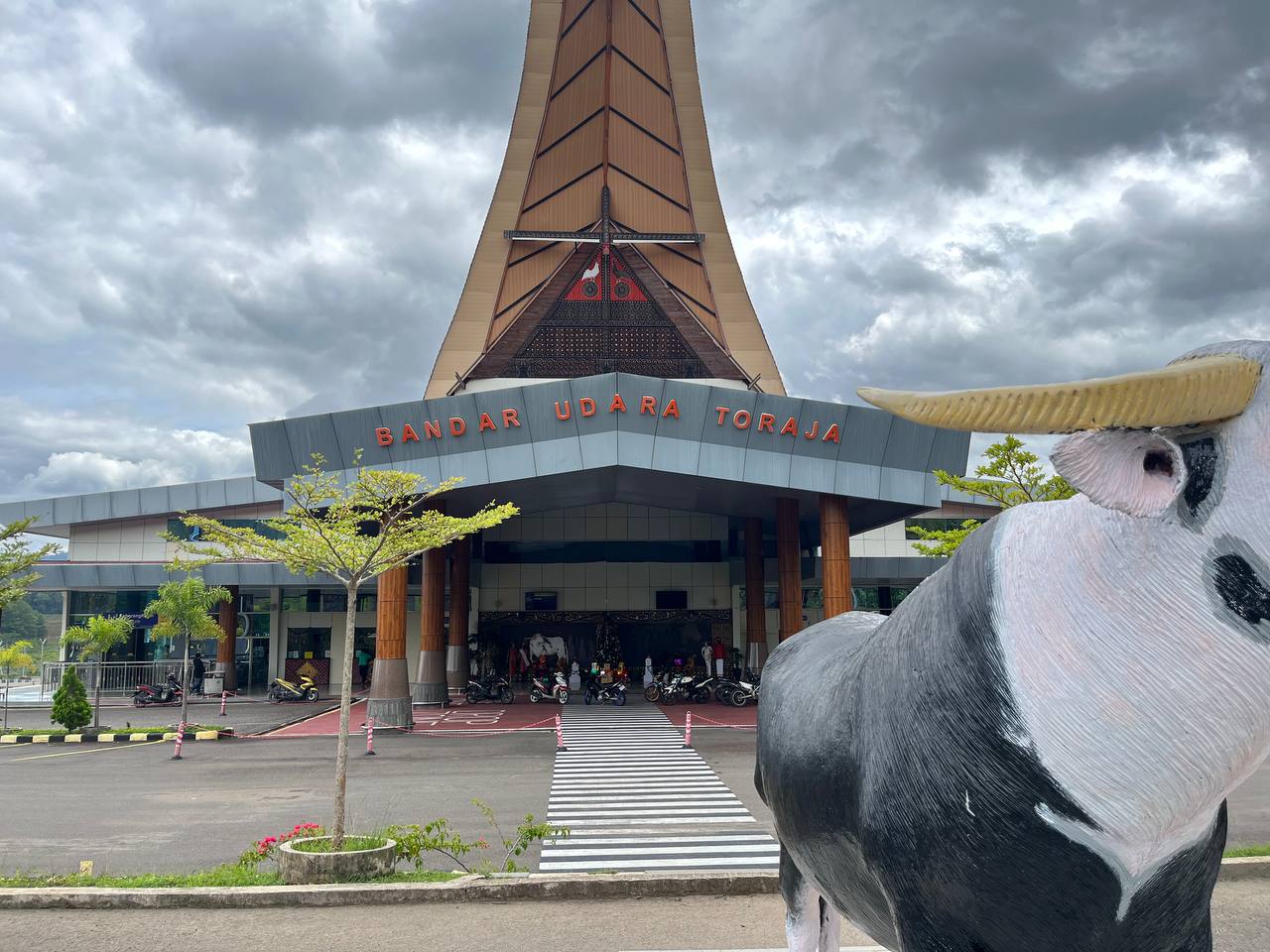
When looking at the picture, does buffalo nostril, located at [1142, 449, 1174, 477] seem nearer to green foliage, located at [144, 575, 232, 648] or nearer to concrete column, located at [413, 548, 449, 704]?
green foliage, located at [144, 575, 232, 648]

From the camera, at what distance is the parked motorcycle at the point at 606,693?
2775cm

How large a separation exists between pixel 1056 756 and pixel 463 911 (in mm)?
6367

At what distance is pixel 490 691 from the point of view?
2962cm

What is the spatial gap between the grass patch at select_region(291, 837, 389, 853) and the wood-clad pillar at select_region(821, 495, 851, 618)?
56.1 feet

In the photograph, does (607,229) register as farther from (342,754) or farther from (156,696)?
(342,754)

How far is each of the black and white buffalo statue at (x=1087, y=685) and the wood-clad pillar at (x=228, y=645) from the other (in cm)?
3799

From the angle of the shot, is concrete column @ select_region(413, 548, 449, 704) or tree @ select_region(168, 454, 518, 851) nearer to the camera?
tree @ select_region(168, 454, 518, 851)

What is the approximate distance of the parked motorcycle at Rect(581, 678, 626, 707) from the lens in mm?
27750

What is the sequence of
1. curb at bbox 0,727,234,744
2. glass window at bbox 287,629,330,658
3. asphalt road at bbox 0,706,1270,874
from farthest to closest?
glass window at bbox 287,629,330,658 → curb at bbox 0,727,234,744 → asphalt road at bbox 0,706,1270,874

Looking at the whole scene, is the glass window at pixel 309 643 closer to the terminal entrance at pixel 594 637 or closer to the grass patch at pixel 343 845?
the terminal entrance at pixel 594 637

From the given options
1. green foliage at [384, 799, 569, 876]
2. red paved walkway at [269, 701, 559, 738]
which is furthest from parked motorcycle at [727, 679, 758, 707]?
green foliage at [384, 799, 569, 876]

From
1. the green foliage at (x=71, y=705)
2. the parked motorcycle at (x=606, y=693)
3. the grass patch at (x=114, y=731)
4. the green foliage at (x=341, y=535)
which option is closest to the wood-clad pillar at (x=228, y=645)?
the grass patch at (x=114, y=731)

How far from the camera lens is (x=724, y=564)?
3803 centimetres

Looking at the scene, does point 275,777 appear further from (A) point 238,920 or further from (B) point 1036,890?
(B) point 1036,890
